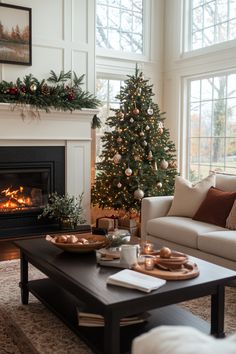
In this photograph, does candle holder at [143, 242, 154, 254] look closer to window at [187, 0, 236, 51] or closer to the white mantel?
the white mantel

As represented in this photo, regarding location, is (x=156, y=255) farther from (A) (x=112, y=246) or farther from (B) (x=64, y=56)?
(B) (x=64, y=56)

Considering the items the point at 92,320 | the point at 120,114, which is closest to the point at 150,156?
the point at 120,114

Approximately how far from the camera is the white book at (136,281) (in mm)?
2092

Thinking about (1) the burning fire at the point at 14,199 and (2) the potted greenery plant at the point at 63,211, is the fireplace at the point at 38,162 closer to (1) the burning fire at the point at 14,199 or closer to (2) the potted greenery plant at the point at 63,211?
(1) the burning fire at the point at 14,199

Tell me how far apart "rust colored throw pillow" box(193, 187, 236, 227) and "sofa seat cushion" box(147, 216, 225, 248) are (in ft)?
0.21

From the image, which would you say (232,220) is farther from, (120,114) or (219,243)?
(120,114)

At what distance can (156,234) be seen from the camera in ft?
13.4

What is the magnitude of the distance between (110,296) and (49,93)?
3.39 m

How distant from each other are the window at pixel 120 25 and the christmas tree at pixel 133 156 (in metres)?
0.97

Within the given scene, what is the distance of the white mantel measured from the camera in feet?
15.8

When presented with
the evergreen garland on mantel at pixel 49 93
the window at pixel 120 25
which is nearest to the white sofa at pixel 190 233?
the evergreen garland on mantel at pixel 49 93

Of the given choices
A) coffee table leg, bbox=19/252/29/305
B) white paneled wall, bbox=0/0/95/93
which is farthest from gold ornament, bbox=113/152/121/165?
coffee table leg, bbox=19/252/29/305

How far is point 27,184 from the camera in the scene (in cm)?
522

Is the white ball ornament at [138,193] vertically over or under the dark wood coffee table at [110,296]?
over
